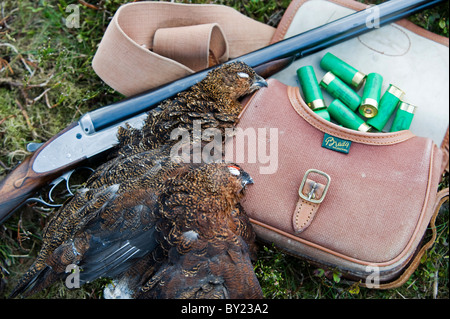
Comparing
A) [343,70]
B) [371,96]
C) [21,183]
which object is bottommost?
[21,183]

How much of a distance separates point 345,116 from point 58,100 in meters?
2.47

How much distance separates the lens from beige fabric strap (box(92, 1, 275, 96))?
3.15 meters

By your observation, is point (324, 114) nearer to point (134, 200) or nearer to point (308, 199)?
point (308, 199)

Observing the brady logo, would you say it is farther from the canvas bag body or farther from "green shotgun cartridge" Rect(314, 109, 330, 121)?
"green shotgun cartridge" Rect(314, 109, 330, 121)

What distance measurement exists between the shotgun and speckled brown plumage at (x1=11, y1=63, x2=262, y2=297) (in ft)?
0.40

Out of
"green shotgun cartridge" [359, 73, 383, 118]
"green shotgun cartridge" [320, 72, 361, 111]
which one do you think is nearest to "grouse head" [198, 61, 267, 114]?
"green shotgun cartridge" [320, 72, 361, 111]

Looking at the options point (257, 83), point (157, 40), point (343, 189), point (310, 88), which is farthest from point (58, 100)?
point (343, 189)

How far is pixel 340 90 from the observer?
3096 millimetres

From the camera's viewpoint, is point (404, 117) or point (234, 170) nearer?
point (234, 170)

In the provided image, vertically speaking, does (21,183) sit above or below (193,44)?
below

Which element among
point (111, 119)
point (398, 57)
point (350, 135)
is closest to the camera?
point (350, 135)

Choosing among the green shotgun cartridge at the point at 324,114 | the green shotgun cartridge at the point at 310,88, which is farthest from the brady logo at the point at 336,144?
the green shotgun cartridge at the point at 310,88

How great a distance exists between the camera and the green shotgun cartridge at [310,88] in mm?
3043
